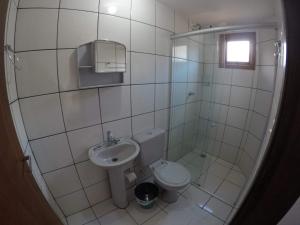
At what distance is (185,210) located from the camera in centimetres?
156

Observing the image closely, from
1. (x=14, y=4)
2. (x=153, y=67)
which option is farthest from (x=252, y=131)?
(x=14, y=4)

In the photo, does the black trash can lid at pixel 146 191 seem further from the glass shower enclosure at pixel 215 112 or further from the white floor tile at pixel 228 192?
the white floor tile at pixel 228 192

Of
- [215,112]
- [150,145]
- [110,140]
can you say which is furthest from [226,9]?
[110,140]

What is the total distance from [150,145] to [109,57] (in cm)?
101

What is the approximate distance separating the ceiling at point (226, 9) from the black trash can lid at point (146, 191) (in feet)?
6.50

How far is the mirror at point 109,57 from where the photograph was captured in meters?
1.22

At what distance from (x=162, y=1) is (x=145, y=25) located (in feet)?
1.18

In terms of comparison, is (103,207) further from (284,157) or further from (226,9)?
(226,9)

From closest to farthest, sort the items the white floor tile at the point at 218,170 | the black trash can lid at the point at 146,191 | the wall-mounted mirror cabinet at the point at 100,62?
the wall-mounted mirror cabinet at the point at 100,62, the black trash can lid at the point at 146,191, the white floor tile at the point at 218,170

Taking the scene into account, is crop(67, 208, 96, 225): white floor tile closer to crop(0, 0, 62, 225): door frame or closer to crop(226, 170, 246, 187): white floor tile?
crop(0, 0, 62, 225): door frame

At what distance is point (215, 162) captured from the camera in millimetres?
2338

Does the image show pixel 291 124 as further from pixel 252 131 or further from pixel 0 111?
pixel 252 131

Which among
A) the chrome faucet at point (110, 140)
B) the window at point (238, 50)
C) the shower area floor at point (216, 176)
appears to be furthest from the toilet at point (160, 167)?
the window at point (238, 50)

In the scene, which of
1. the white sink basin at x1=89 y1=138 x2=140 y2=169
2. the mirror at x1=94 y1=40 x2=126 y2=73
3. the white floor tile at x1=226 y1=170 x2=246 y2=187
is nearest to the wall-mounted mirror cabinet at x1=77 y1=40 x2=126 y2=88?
the mirror at x1=94 y1=40 x2=126 y2=73
